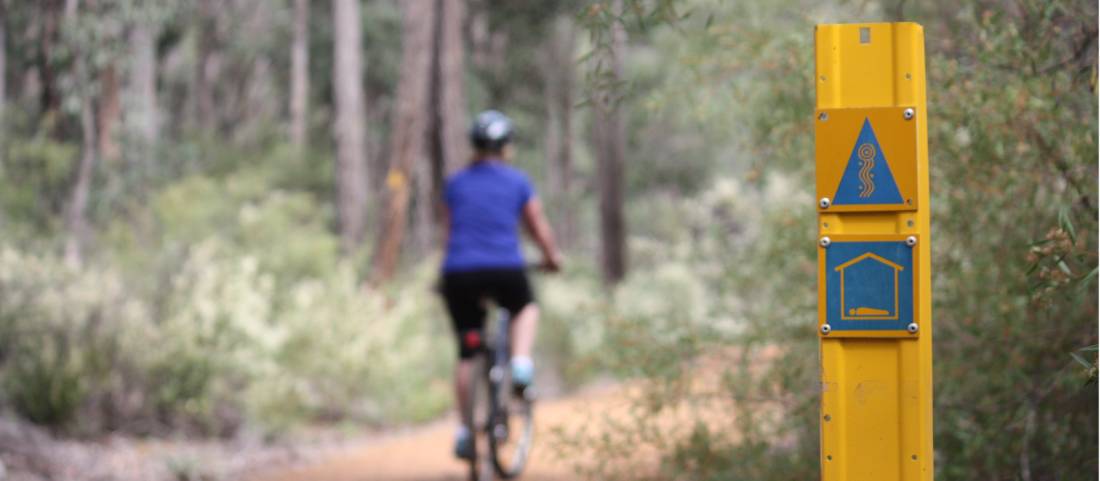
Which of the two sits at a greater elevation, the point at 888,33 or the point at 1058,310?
the point at 888,33

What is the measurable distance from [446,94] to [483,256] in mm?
7510

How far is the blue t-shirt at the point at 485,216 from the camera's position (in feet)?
21.7

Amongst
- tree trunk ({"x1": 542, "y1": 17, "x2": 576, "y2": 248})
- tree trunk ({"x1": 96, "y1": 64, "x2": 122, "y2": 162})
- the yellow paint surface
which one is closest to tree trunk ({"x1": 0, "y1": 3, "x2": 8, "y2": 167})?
tree trunk ({"x1": 96, "y1": 64, "x2": 122, "y2": 162})

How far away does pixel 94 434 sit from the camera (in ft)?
26.7

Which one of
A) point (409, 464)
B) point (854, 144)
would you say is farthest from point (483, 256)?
point (854, 144)

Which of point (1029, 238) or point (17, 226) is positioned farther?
point (17, 226)

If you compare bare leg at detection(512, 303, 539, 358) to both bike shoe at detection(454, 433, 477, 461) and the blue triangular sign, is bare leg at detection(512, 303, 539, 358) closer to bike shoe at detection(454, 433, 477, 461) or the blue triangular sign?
bike shoe at detection(454, 433, 477, 461)

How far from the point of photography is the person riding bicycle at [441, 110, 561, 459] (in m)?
6.60

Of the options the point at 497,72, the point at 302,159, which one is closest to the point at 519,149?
the point at 497,72

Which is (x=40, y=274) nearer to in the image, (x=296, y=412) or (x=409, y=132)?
(x=296, y=412)

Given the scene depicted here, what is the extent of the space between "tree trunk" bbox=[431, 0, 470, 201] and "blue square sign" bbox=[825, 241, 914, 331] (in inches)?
441

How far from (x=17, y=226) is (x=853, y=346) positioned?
9527 mm

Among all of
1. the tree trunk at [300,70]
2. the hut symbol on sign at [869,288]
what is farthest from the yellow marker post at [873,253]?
the tree trunk at [300,70]

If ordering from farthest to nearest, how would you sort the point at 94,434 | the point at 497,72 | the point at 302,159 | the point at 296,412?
the point at 497,72
the point at 302,159
the point at 296,412
the point at 94,434
